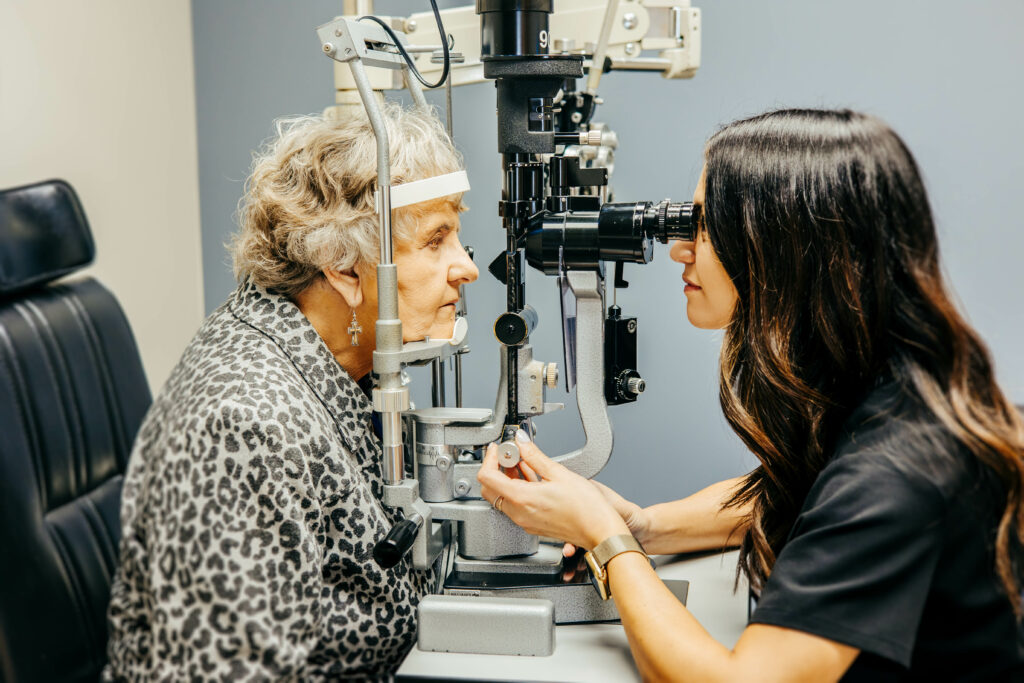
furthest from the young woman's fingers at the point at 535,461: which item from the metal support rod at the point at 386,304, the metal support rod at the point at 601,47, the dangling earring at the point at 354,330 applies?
the metal support rod at the point at 601,47

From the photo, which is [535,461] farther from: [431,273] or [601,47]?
[601,47]

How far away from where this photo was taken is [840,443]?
958 millimetres

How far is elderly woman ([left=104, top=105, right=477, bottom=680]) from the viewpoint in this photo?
0.97 m

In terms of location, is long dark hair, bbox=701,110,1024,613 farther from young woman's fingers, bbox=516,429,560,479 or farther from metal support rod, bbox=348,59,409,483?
metal support rod, bbox=348,59,409,483

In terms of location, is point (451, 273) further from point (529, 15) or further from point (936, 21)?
point (936, 21)

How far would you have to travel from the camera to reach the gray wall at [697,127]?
2109 millimetres

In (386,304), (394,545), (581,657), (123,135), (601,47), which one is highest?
(601,47)

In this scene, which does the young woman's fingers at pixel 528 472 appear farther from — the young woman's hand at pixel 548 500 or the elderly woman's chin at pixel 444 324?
the elderly woman's chin at pixel 444 324

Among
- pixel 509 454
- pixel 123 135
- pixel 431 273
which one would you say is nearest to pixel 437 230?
pixel 431 273

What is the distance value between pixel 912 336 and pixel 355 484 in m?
0.68

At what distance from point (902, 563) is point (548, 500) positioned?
1.37 feet

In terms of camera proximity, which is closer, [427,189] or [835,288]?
[835,288]

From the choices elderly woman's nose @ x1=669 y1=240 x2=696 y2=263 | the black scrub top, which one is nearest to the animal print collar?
elderly woman's nose @ x1=669 y1=240 x2=696 y2=263

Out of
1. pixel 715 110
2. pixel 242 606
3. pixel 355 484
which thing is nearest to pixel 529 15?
pixel 355 484
